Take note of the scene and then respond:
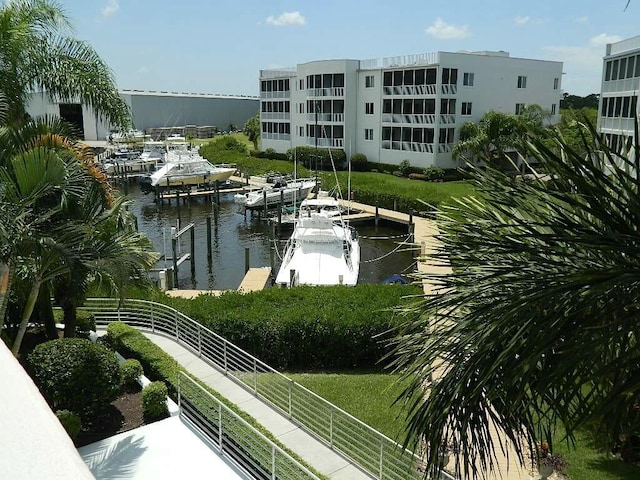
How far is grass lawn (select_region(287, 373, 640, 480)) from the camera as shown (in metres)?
9.77

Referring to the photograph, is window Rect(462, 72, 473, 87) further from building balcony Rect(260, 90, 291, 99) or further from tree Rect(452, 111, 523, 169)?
building balcony Rect(260, 90, 291, 99)

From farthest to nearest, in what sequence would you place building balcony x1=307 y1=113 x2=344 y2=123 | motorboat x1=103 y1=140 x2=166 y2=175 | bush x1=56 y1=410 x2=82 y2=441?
motorboat x1=103 y1=140 x2=166 y2=175 → building balcony x1=307 y1=113 x2=344 y2=123 → bush x1=56 y1=410 x2=82 y2=441

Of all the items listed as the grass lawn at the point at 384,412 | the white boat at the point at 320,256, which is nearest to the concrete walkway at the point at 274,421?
the grass lawn at the point at 384,412

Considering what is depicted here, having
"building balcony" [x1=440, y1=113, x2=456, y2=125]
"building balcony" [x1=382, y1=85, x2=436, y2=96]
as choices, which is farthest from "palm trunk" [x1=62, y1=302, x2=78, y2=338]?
"building balcony" [x1=382, y1=85, x2=436, y2=96]

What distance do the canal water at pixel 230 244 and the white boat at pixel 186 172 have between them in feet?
6.70

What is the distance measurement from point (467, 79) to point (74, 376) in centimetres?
4343

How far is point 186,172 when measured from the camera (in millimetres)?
50125

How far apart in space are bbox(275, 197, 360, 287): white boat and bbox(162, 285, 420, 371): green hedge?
6.62 metres

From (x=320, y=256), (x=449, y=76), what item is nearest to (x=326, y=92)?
(x=449, y=76)

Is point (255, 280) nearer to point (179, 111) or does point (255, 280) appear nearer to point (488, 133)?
point (488, 133)

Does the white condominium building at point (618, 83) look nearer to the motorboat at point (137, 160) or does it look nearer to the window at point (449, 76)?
the window at point (449, 76)

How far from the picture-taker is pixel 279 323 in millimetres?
15055

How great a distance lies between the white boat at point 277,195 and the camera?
41312 mm

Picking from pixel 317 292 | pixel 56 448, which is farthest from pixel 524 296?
pixel 317 292
